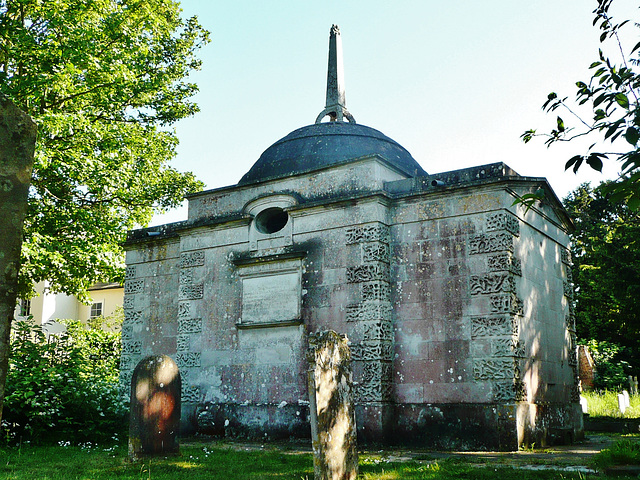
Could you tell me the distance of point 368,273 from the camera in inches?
471

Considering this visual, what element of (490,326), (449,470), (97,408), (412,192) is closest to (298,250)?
(412,192)

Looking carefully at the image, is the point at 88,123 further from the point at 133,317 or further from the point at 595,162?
the point at 595,162

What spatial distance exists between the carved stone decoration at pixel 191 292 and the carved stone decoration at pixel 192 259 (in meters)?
0.51

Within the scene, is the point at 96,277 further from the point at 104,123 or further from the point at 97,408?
the point at 97,408

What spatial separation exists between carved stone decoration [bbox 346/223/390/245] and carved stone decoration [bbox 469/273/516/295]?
1990mm

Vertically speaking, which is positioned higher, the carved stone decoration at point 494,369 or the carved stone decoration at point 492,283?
the carved stone decoration at point 492,283

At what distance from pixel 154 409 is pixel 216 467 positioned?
1.55m

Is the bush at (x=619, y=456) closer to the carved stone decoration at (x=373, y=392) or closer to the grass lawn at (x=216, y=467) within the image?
the grass lawn at (x=216, y=467)

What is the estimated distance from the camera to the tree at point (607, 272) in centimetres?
1700

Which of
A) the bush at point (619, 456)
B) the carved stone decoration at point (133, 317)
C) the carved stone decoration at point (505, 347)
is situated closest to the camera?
the bush at point (619, 456)

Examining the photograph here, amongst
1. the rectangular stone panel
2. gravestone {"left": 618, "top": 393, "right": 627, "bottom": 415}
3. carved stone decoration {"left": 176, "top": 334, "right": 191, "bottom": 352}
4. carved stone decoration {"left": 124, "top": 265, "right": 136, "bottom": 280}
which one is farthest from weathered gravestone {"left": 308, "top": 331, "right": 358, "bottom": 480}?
gravestone {"left": 618, "top": 393, "right": 627, "bottom": 415}

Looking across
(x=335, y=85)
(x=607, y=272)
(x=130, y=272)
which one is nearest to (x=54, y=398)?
(x=130, y=272)

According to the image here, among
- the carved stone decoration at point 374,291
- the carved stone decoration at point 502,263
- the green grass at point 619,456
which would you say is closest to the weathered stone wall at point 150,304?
the carved stone decoration at point 374,291

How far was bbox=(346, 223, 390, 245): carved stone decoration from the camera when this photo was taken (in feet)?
39.7
